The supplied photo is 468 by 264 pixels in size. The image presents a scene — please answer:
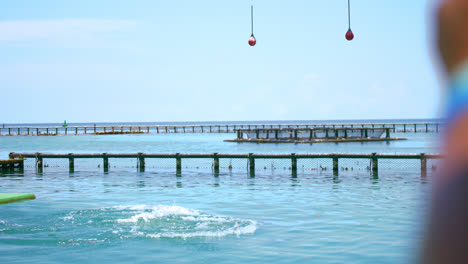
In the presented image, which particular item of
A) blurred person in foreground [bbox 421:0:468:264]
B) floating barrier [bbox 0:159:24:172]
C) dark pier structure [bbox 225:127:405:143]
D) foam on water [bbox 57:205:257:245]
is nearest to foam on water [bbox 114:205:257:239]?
foam on water [bbox 57:205:257:245]

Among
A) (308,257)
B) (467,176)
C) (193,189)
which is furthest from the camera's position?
(193,189)

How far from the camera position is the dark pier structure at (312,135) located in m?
70.8

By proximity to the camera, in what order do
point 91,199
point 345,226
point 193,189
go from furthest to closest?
point 193,189 < point 91,199 < point 345,226

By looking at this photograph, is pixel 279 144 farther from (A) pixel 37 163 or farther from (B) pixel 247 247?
(B) pixel 247 247

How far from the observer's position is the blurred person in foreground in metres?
0.59

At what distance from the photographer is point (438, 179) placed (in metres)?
0.61

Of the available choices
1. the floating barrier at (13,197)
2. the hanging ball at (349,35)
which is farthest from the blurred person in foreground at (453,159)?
the floating barrier at (13,197)

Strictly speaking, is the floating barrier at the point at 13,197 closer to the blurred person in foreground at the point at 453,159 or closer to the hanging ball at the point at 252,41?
the hanging ball at the point at 252,41

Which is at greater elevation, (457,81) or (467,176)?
(457,81)

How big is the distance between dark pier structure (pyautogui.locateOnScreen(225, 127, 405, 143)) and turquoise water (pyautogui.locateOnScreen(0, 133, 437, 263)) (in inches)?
1916

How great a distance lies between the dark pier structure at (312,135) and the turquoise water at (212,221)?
1916 inches

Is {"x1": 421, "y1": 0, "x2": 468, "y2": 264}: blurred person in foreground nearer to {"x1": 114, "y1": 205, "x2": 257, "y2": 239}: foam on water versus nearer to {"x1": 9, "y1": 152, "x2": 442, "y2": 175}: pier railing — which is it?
{"x1": 114, "y1": 205, "x2": 257, "y2": 239}: foam on water

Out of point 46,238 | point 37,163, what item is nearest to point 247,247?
point 46,238

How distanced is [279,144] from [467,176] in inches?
2642
